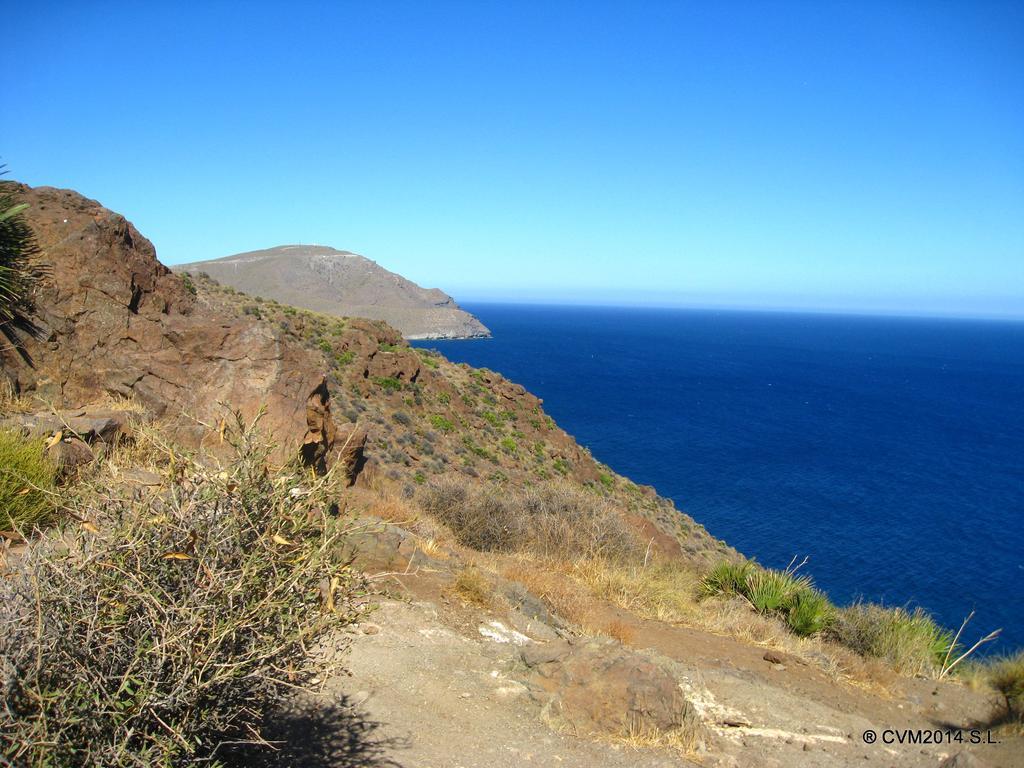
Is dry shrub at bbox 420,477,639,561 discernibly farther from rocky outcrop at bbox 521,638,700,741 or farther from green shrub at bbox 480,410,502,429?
green shrub at bbox 480,410,502,429

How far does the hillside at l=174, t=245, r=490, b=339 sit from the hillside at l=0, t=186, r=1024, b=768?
102697mm

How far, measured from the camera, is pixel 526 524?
34.9 ft

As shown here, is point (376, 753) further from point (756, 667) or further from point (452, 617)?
point (756, 667)

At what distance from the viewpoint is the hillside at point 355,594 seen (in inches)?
107

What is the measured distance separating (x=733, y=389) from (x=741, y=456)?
1408 inches

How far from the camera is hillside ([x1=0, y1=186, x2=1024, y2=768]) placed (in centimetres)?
272

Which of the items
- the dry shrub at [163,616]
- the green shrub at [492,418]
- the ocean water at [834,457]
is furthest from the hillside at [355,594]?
the ocean water at [834,457]

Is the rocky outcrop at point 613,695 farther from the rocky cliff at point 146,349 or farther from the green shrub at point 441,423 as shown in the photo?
the green shrub at point 441,423

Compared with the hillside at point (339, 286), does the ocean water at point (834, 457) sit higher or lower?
lower

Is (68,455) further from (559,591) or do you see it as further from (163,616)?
(559,591)

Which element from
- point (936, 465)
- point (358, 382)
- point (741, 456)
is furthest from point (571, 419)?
point (358, 382)

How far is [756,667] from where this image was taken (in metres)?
7.63

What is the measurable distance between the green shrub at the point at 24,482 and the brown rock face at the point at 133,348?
87.0 inches

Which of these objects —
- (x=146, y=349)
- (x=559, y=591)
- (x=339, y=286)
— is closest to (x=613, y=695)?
(x=559, y=591)
